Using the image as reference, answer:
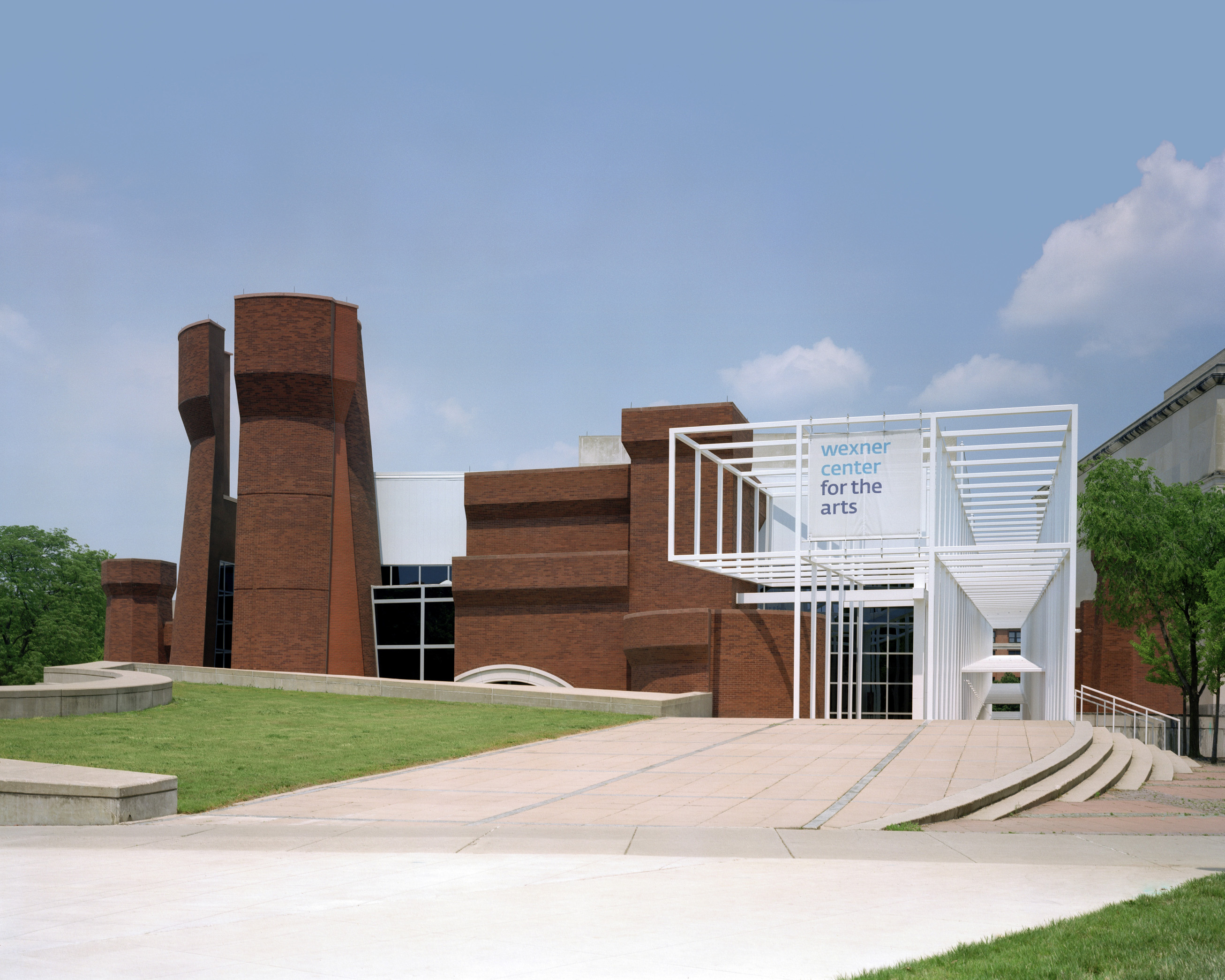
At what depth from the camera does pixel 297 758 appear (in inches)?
696

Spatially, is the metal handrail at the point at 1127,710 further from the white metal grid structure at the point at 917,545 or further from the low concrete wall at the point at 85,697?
the low concrete wall at the point at 85,697

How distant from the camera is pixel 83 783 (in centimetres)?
1250

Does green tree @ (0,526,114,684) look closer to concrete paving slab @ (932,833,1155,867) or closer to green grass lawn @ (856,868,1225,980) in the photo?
concrete paving slab @ (932,833,1155,867)

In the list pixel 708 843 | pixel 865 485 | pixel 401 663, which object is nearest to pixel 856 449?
pixel 865 485

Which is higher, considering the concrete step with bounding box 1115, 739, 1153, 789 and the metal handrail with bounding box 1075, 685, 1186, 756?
the concrete step with bounding box 1115, 739, 1153, 789

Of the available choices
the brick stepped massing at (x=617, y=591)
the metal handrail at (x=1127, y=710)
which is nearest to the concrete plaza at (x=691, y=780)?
the brick stepped massing at (x=617, y=591)

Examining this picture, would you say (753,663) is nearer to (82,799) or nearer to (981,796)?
(981,796)

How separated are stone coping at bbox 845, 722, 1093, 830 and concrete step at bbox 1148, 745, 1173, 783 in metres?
1.65

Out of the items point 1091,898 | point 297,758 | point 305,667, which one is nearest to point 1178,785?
point 1091,898

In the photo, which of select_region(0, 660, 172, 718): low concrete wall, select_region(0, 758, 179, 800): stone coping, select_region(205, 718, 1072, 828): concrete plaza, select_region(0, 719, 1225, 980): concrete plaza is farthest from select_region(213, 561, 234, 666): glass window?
select_region(0, 758, 179, 800): stone coping

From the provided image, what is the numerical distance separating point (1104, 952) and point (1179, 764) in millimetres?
17354

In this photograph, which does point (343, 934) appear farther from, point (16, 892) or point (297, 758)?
point (297, 758)

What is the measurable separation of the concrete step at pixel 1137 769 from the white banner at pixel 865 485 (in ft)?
23.0

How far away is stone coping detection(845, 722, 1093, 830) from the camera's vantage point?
11609 mm
